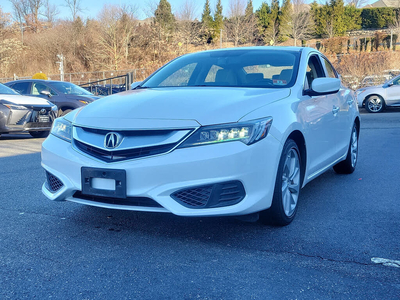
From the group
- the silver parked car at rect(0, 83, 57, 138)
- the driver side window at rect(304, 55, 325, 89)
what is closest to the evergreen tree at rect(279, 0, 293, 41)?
the silver parked car at rect(0, 83, 57, 138)

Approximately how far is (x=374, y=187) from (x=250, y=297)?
329cm

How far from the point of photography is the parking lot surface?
8.50 ft

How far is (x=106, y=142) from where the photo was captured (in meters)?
3.20

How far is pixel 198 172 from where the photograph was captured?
9.96 ft

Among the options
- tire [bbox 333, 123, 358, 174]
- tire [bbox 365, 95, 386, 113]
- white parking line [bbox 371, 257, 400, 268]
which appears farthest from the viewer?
tire [bbox 365, 95, 386, 113]

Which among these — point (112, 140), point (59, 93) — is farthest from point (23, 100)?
point (112, 140)

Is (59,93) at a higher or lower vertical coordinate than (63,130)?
lower

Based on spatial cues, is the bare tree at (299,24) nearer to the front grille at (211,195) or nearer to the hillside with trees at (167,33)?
the hillside with trees at (167,33)

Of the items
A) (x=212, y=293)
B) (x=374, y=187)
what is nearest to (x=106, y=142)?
(x=212, y=293)

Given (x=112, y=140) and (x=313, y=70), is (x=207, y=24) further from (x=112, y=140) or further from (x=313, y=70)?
(x=112, y=140)

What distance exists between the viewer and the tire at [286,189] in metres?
3.47

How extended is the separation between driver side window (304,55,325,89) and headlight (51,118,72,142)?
2.23 metres

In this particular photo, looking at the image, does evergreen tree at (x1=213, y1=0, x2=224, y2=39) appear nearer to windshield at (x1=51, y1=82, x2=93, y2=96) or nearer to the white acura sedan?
windshield at (x1=51, y1=82, x2=93, y2=96)

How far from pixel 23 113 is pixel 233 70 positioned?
23.5 ft
